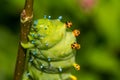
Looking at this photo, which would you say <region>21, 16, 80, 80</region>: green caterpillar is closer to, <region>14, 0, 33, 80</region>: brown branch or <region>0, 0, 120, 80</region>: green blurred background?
<region>14, 0, 33, 80</region>: brown branch

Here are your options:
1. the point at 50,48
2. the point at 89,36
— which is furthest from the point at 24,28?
the point at 89,36

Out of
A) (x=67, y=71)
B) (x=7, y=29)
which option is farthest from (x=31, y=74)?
(x=7, y=29)

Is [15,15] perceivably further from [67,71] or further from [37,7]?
[67,71]

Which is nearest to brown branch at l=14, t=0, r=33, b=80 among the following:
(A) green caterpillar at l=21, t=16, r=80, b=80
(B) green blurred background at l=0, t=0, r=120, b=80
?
(A) green caterpillar at l=21, t=16, r=80, b=80

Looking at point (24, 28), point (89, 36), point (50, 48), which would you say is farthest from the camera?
point (89, 36)

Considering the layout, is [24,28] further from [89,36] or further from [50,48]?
[89,36]

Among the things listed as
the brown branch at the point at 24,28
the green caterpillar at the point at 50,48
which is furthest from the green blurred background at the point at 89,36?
the brown branch at the point at 24,28

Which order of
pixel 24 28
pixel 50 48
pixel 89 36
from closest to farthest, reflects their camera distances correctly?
pixel 24 28 → pixel 50 48 → pixel 89 36
